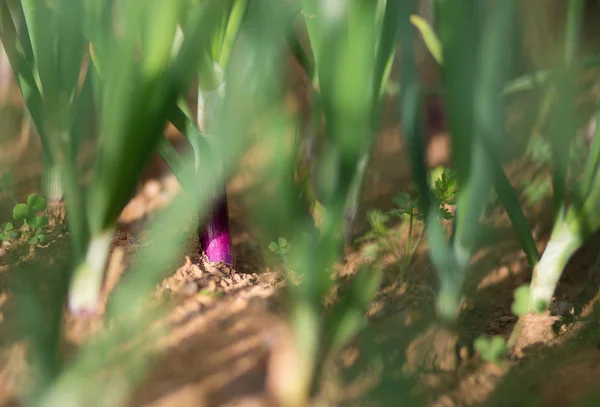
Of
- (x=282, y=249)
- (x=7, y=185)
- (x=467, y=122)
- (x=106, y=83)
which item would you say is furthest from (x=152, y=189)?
(x=467, y=122)

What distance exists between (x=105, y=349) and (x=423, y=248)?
27.2 inches

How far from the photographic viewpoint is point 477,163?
0.71 meters

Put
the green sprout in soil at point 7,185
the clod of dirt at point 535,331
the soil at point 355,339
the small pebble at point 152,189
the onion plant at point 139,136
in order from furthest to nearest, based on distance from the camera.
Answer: the small pebble at point 152,189 < the green sprout in soil at point 7,185 < the clod of dirt at point 535,331 < the soil at point 355,339 < the onion plant at point 139,136

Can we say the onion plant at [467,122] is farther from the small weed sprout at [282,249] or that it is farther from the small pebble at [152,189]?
→ the small pebble at [152,189]

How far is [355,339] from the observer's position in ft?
2.38

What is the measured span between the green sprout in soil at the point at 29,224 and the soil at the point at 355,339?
0.02m

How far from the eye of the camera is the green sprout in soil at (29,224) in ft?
2.81

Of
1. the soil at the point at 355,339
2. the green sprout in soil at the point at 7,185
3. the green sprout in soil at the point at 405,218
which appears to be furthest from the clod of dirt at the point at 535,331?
the green sprout in soil at the point at 7,185

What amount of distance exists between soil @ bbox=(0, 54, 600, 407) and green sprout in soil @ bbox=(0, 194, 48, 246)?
23 millimetres

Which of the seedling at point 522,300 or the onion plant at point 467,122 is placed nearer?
the onion plant at point 467,122

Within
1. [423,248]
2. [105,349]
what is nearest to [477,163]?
[423,248]

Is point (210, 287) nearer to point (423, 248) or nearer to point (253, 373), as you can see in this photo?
point (253, 373)

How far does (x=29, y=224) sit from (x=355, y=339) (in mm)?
557

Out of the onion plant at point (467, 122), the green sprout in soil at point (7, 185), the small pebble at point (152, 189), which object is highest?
the green sprout in soil at point (7, 185)
